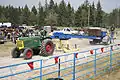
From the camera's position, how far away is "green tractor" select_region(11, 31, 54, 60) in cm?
1616

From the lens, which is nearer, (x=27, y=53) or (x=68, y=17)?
(x=27, y=53)

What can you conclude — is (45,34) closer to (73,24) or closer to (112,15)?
(73,24)

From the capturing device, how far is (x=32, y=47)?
16.9 metres

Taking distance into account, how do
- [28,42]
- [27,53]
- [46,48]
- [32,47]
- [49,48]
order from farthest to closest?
[49,48]
[46,48]
[32,47]
[28,42]
[27,53]

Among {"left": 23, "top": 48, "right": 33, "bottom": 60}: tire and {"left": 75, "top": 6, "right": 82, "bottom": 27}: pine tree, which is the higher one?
{"left": 75, "top": 6, "right": 82, "bottom": 27}: pine tree

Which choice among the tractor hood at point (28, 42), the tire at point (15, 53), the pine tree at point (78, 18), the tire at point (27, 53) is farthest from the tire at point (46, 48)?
the pine tree at point (78, 18)

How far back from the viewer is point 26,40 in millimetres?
16547

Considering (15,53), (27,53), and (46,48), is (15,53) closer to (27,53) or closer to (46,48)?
(27,53)

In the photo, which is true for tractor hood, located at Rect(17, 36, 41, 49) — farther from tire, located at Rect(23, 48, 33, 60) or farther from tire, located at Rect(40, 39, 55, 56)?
tire, located at Rect(23, 48, 33, 60)

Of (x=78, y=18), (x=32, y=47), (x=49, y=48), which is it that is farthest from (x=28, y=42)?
(x=78, y=18)

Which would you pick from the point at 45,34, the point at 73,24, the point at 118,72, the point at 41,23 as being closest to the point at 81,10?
the point at 73,24

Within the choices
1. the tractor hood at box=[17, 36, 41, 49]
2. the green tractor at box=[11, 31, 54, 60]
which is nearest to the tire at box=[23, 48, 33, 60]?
the green tractor at box=[11, 31, 54, 60]

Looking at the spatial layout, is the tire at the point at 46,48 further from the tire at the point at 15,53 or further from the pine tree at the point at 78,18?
the pine tree at the point at 78,18

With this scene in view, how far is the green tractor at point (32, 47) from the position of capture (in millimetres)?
16159
